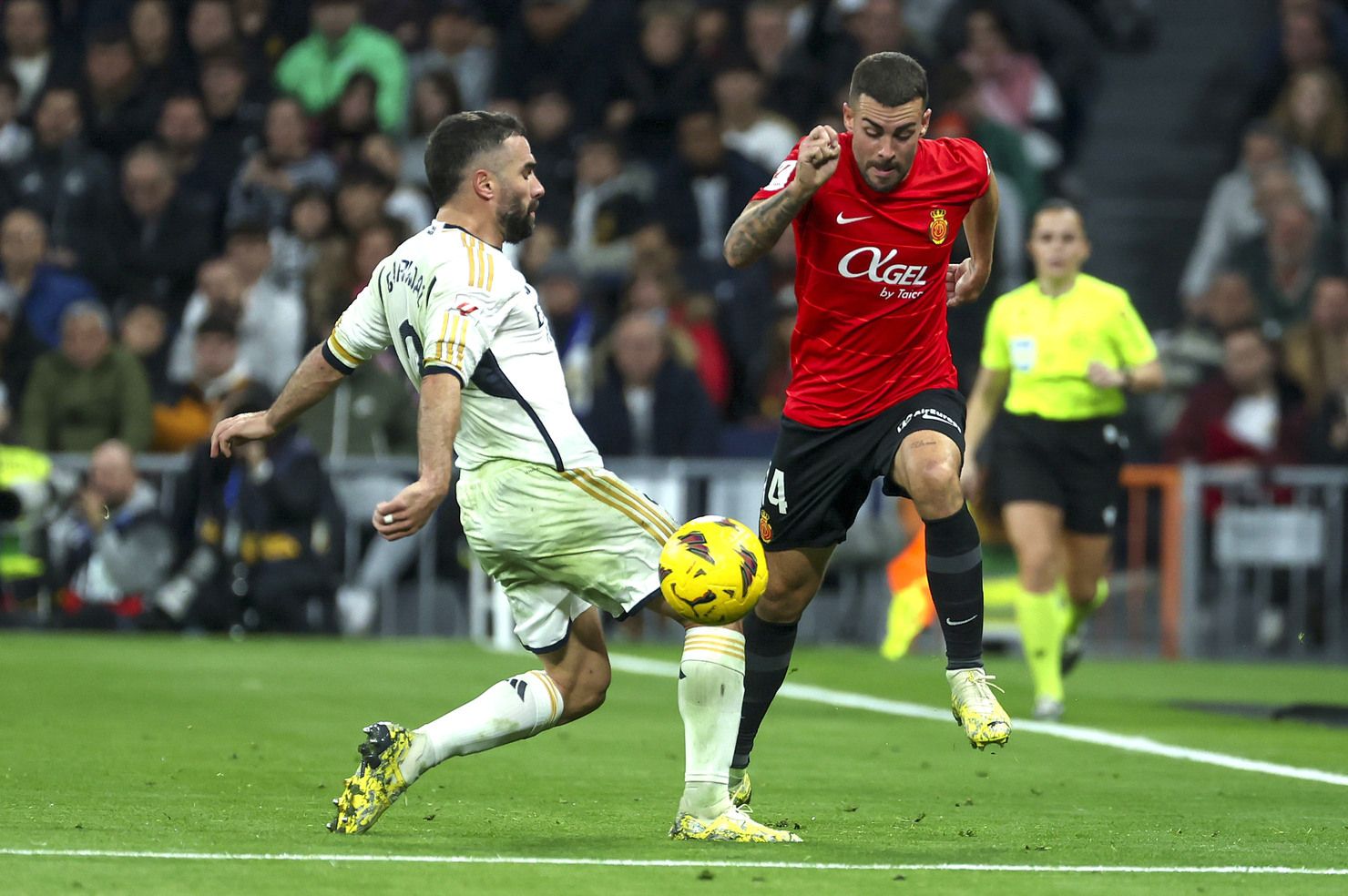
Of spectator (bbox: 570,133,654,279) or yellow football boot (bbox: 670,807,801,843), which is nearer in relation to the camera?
yellow football boot (bbox: 670,807,801,843)

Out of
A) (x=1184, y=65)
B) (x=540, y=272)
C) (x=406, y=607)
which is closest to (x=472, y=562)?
(x=406, y=607)

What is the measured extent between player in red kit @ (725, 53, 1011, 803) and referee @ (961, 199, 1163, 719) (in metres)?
4.25

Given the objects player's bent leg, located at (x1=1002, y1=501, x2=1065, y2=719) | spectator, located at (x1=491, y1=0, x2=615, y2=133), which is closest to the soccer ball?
player's bent leg, located at (x1=1002, y1=501, x2=1065, y2=719)

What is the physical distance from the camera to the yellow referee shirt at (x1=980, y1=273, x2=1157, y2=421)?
12602mm

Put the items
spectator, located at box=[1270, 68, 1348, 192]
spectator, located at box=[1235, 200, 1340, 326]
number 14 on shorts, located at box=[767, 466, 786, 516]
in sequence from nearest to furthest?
1. number 14 on shorts, located at box=[767, 466, 786, 516]
2. spectator, located at box=[1235, 200, 1340, 326]
3. spectator, located at box=[1270, 68, 1348, 192]

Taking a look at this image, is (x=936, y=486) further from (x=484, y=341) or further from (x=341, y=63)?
(x=341, y=63)

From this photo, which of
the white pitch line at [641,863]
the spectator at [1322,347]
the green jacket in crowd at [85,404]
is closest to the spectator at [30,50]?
the green jacket in crowd at [85,404]

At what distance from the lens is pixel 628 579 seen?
Result: 719 cm

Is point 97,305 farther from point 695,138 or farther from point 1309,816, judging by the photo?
point 1309,816

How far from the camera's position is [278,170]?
20.0 meters

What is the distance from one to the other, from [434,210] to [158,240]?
2.26 meters

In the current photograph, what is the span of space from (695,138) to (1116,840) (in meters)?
12.4

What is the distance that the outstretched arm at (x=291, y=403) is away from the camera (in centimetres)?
746

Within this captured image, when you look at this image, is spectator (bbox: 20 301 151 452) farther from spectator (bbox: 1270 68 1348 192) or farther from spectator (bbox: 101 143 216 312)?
spectator (bbox: 1270 68 1348 192)
